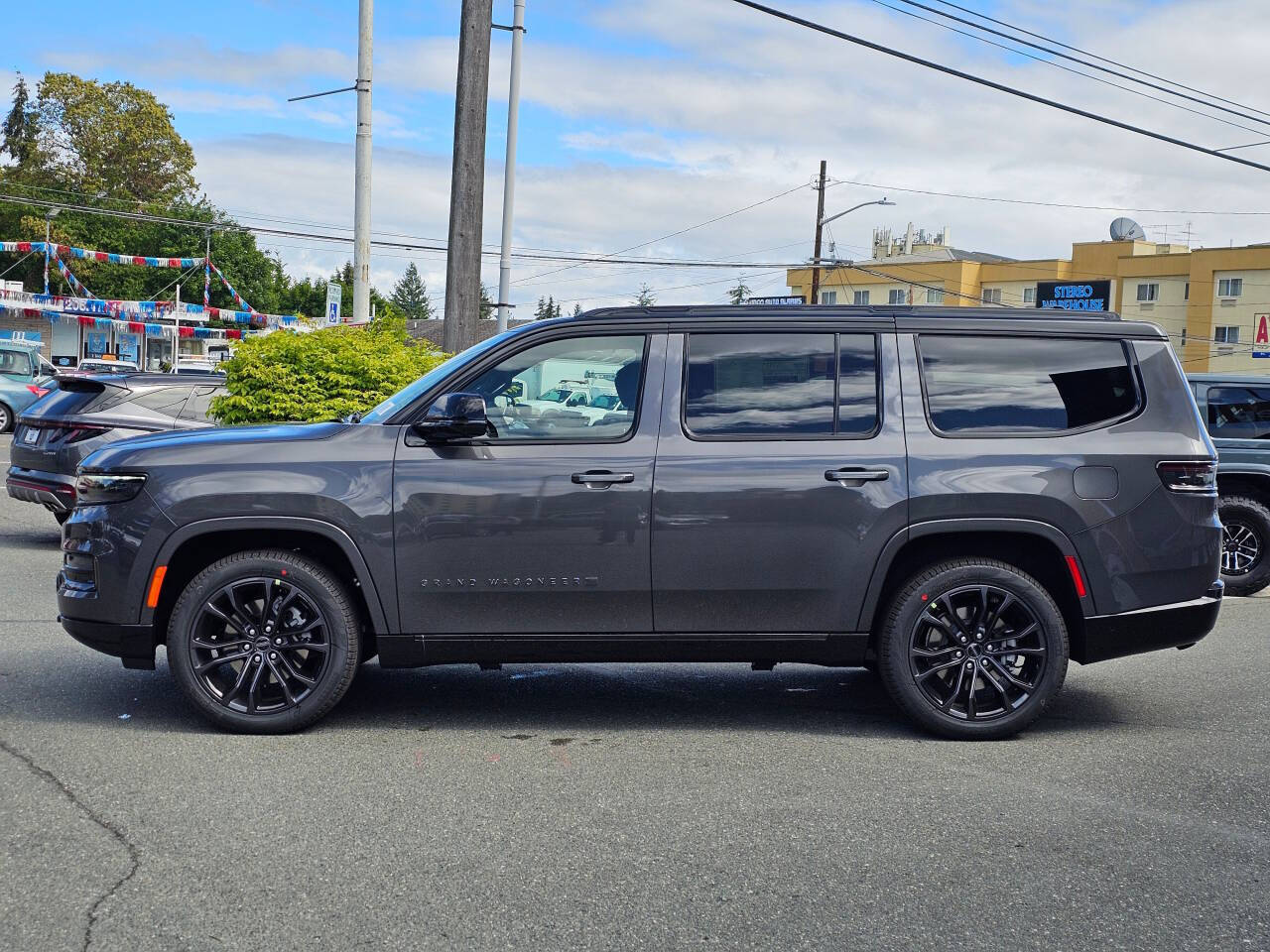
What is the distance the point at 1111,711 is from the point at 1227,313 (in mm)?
64926

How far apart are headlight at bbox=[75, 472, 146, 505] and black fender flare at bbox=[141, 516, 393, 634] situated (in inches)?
11.1

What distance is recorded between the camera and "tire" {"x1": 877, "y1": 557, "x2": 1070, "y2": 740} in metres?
5.72

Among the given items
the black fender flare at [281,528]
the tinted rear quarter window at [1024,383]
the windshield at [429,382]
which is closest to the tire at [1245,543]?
the tinted rear quarter window at [1024,383]

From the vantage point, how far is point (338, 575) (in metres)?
5.85

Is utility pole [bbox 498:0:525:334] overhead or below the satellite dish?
below

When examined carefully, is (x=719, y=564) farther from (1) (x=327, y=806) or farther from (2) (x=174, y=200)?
(2) (x=174, y=200)

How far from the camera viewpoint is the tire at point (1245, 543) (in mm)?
10844

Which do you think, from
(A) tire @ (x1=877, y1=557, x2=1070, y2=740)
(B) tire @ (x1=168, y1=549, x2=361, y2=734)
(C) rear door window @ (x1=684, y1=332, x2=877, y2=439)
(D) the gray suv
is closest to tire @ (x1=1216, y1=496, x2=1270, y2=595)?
(D) the gray suv

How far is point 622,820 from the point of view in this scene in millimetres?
4695

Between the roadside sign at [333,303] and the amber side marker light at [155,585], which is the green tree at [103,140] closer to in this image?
the roadside sign at [333,303]

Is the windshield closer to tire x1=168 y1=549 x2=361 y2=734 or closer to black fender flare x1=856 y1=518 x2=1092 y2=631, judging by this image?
tire x1=168 y1=549 x2=361 y2=734

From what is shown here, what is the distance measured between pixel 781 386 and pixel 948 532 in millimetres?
985

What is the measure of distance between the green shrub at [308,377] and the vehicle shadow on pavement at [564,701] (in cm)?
506

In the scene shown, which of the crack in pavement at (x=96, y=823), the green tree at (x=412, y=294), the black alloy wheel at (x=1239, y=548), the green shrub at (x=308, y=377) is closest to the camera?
the crack in pavement at (x=96, y=823)
